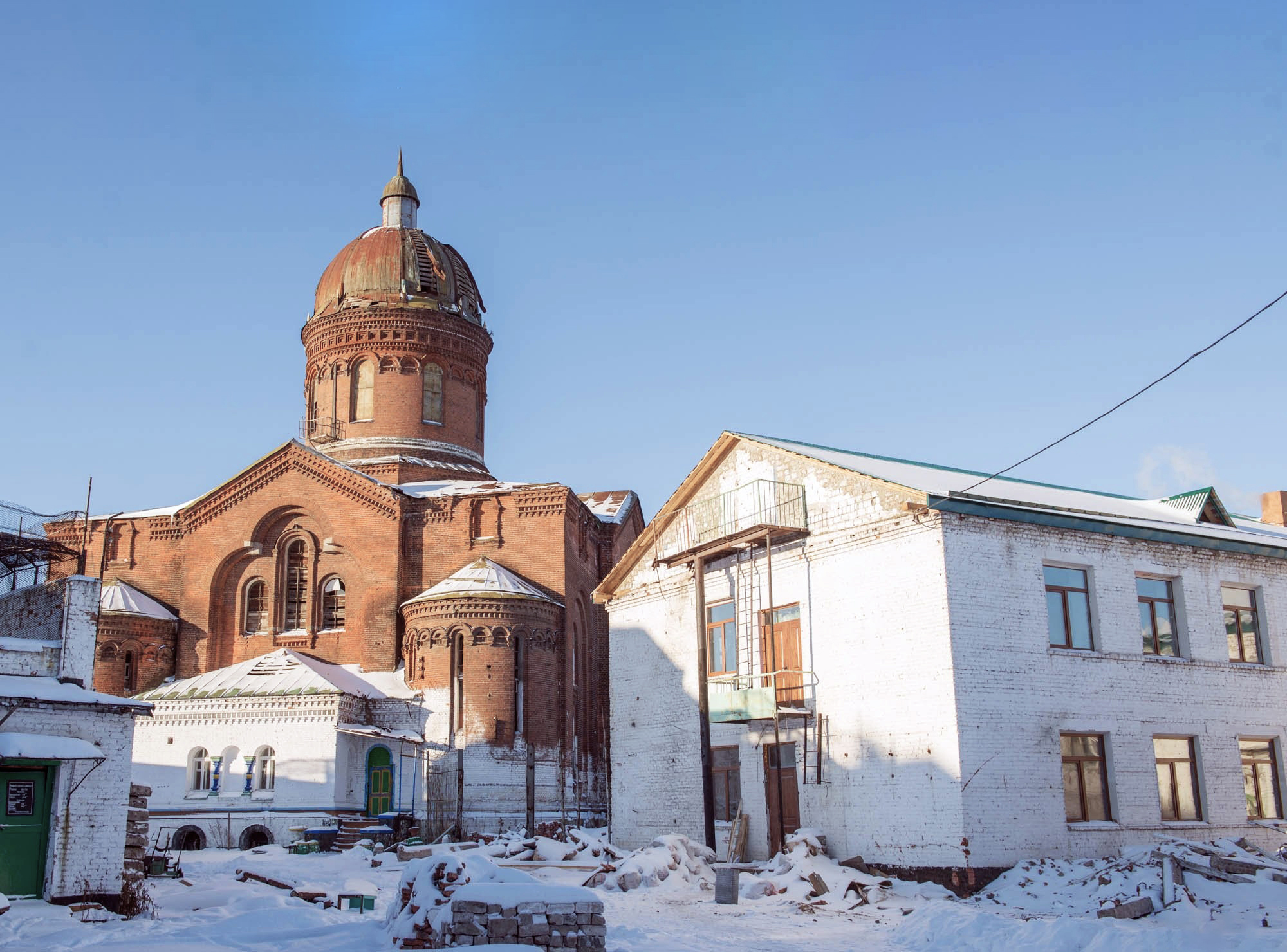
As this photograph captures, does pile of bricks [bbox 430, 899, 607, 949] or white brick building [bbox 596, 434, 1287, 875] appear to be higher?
white brick building [bbox 596, 434, 1287, 875]

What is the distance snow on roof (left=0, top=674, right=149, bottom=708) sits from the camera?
47.2 feet

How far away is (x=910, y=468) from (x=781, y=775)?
6105 millimetres

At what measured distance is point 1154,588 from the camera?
19938mm

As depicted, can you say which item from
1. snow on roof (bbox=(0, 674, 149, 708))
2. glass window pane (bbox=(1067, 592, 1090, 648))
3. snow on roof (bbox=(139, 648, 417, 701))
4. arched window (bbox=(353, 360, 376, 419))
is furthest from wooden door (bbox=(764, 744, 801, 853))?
arched window (bbox=(353, 360, 376, 419))

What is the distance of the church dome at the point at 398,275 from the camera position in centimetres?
3969

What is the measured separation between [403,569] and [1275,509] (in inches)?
883

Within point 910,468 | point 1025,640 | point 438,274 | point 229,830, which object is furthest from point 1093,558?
point 438,274

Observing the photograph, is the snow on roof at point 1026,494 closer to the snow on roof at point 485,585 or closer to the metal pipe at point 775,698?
the metal pipe at point 775,698

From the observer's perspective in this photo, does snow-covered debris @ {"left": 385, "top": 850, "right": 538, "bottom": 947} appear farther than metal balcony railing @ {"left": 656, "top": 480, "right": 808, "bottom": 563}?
No

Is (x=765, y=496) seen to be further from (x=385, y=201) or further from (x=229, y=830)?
(x=385, y=201)

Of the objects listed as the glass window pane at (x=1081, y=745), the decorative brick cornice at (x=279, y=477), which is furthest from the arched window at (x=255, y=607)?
the glass window pane at (x=1081, y=745)

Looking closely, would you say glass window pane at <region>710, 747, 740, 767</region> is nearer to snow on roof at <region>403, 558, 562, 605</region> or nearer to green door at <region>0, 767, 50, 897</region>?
green door at <region>0, 767, 50, 897</region>

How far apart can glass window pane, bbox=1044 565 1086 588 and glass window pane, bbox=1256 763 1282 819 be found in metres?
4.60

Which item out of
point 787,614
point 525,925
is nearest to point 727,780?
point 787,614
